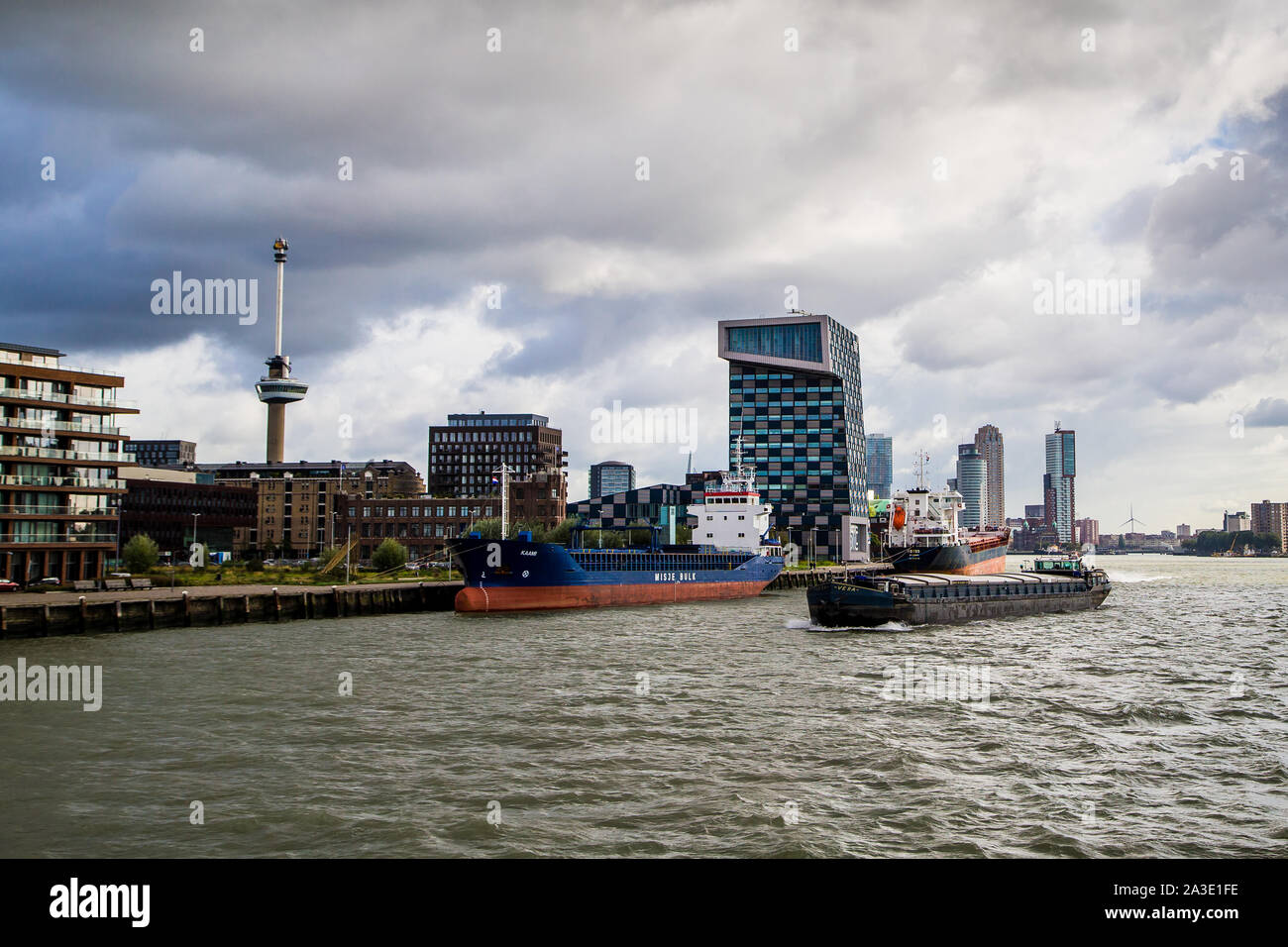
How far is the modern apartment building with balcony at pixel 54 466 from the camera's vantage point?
67.8 meters

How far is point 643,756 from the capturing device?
71.3 ft

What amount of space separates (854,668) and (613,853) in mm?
23700

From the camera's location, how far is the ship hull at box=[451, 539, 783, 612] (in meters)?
63.7

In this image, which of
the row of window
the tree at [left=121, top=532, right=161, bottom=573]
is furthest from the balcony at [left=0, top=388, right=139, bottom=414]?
the row of window

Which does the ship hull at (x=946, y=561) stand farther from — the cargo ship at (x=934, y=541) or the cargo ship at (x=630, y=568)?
the cargo ship at (x=630, y=568)

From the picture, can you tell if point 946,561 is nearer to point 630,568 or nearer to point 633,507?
point 630,568

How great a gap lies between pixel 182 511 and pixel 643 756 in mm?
157365

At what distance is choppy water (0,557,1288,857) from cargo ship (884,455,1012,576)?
56961 mm

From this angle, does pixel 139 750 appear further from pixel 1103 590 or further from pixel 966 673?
pixel 1103 590

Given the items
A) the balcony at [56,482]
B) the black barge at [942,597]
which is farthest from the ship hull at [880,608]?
the balcony at [56,482]

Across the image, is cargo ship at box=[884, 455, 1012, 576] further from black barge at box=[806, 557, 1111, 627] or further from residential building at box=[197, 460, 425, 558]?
residential building at box=[197, 460, 425, 558]

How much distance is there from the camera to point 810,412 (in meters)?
187
